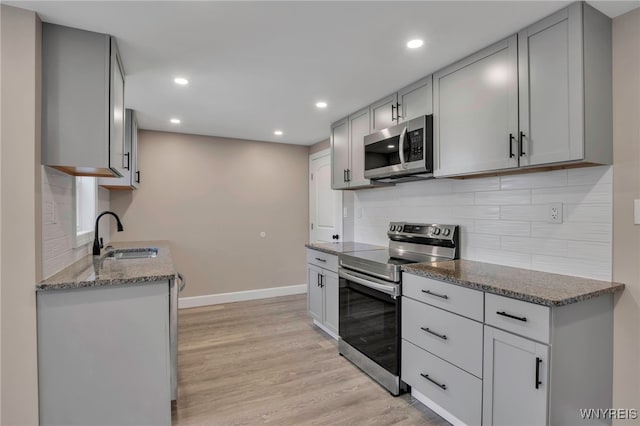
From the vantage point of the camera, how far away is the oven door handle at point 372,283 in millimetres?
2293

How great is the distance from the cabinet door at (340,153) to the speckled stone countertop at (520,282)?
1598mm

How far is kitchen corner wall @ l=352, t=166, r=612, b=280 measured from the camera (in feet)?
5.92

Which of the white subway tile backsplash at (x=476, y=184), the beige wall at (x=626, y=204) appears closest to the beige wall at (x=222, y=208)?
the white subway tile backsplash at (x=476, y=184)

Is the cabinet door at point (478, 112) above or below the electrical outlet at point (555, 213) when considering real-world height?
above

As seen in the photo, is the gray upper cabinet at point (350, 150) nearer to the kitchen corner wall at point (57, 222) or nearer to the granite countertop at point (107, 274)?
the granite countertop at point (107, 274)

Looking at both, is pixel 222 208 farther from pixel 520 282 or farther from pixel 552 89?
pixel 552 89

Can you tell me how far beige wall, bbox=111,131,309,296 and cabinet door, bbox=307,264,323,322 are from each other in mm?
1368

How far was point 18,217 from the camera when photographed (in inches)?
65.3

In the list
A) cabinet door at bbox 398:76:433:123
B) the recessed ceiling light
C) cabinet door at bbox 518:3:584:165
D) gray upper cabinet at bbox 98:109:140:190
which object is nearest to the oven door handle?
cabinet door at bbox 518:3:584:165

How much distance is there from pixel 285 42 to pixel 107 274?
5.79 ft

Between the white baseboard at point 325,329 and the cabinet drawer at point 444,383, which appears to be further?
the white baseboard at point 325,329

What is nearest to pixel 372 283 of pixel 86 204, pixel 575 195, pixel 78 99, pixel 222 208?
pixel 575 195

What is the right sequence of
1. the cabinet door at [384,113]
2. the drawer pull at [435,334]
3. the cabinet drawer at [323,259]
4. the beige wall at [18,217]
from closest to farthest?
the beige wall at [18,217] < the drawer pull at [435,334] < the cabinet door at [384,113] < the cabinet drawer at [323,259]

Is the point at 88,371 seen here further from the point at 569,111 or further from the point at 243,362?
the point at 569,111
